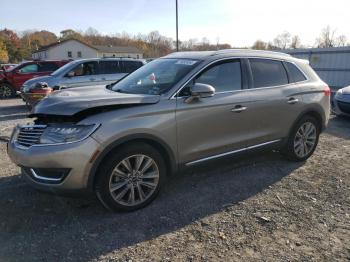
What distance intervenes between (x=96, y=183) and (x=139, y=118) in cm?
83

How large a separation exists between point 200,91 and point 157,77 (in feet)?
2.51

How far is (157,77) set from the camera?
450 centimetres

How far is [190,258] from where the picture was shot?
311 cm

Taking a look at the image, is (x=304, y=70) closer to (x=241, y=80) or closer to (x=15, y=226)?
(x=241, y=80)

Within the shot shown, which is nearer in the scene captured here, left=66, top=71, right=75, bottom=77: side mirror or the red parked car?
left=66, top=71, right=75, bottom=77: side mirror

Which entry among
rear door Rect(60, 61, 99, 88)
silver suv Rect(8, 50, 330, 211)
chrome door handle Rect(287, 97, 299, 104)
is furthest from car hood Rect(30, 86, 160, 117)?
rear door Rect(60, 61, 99, 88)

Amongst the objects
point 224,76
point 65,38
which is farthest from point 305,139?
point 65,38

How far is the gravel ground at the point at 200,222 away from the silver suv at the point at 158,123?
16.6 inches

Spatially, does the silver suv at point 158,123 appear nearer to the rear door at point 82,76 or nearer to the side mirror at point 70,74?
the rear door at point 82,76

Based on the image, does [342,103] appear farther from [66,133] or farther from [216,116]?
[66,133]

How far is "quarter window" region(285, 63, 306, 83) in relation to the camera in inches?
214

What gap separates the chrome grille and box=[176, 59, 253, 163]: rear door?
1527 mm

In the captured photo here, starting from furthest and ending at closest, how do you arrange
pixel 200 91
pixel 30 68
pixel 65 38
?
pixel 65 38, pixel 30 68, pixel 200 91

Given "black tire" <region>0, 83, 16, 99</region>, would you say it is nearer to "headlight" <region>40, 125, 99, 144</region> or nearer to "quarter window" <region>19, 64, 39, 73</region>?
"quarter window" <region>19, 64, 39, 73</region>
